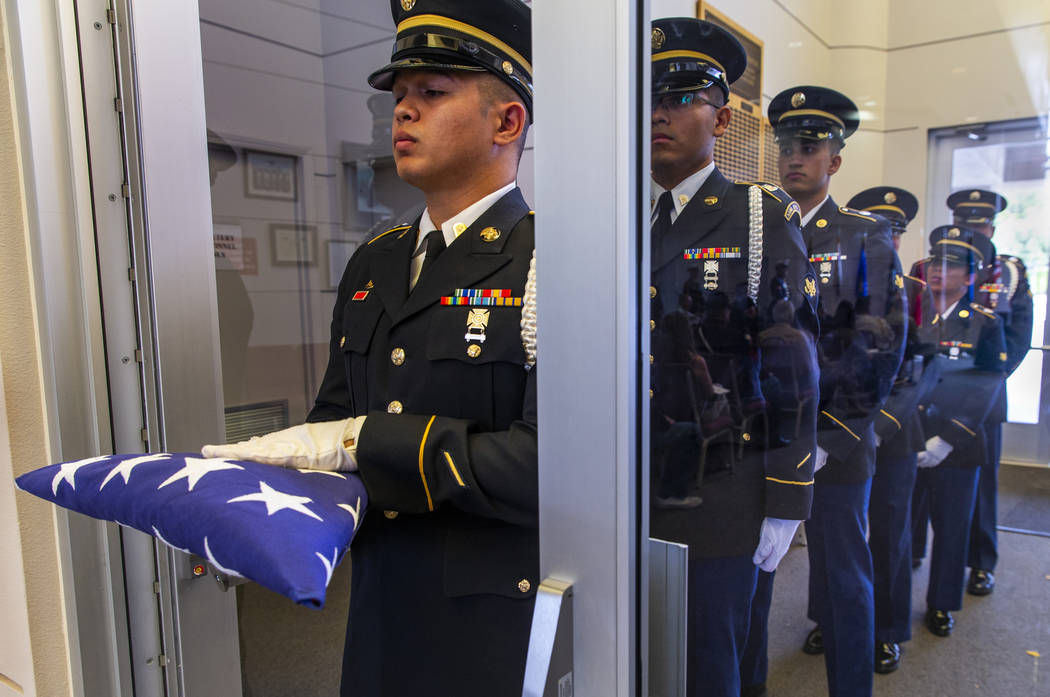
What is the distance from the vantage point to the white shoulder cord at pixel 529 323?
0.89 metres

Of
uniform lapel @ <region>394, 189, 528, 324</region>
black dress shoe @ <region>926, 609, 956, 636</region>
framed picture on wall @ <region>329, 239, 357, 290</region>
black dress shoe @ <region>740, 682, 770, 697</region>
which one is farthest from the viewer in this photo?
framed picture on wall @ <region>329, 239, 357, 290</region>

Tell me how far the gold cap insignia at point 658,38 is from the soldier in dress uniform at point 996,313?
0.31 metres

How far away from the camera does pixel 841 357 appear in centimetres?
62

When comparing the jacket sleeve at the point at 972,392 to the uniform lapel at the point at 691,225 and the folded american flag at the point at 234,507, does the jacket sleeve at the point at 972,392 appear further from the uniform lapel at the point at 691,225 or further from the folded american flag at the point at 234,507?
the folded american flag at the point at 234,507

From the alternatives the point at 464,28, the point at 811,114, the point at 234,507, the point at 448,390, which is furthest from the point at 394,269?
the point at 811,114

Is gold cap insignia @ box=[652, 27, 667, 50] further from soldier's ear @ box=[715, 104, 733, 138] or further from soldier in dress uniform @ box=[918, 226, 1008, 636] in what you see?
soldier in dress uniform @ box=[918, 226, 1008, 636]

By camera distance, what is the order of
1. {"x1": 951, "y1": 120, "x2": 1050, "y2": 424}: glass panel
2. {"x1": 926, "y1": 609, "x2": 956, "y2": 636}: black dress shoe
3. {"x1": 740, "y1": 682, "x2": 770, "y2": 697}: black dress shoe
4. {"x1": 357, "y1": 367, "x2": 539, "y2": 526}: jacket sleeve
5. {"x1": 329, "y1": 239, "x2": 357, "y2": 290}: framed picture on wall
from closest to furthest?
{"x1": 951, "y1": 120, "x2": 1050, "y2": 424}: glass panel
{"x1": 926, "y1": 609, "x2": 956, "y2": 636}: black dress shoe
{"x1": 740, "y1": 682, "x2": 770, "y2": 697}: black dress shoe
{"x1": 357, "y1": 367, "x2": 539, "y2": 526}: jacket sleeve
{"x1": 329, "y1": 239, "x2": 357, "y2": 290}: framed picture on wall

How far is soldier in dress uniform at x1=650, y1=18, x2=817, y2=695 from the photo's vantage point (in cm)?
66

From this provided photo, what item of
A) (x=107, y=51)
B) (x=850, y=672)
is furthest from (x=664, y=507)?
(x=107, y=51)

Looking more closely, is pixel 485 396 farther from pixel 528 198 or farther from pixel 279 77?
pixel 279 77

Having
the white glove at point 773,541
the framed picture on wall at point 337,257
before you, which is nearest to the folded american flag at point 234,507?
the white glove at point 773,541

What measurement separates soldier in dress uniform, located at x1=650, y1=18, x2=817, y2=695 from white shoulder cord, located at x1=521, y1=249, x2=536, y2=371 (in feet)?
0.74

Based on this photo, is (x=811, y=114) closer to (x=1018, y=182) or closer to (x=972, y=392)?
(x=1018, y=182)

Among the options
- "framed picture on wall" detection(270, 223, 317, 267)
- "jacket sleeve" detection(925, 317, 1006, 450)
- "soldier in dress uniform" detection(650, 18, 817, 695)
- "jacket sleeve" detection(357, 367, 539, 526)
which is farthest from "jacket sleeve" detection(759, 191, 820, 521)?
"framed picture on wall" detection(270, 223, 317, 267)
